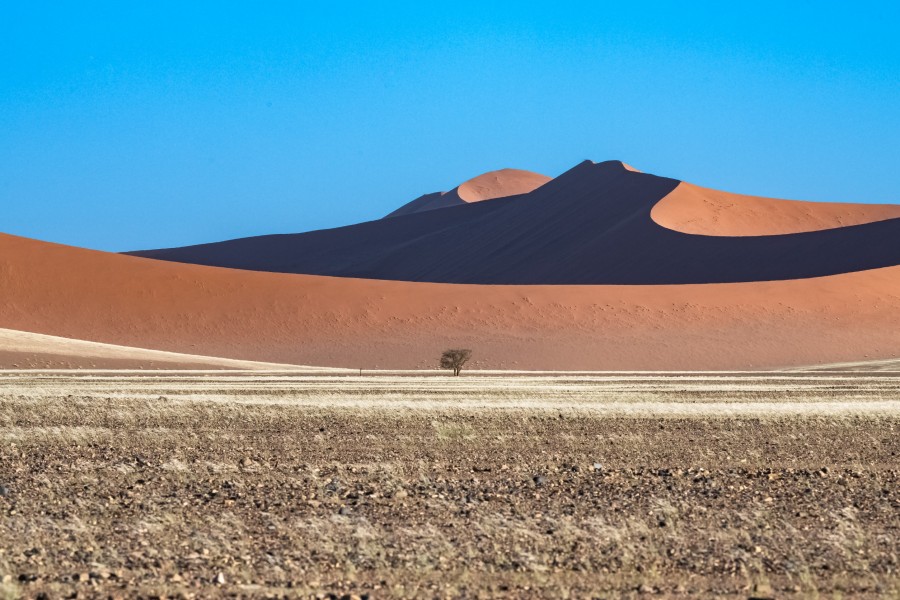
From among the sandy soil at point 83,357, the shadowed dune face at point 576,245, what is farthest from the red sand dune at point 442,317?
the shadowed dune face at point 576,245

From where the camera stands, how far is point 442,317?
2800 inches

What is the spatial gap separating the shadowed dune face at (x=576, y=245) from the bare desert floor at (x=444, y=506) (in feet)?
236

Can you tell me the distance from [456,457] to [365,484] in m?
3.03

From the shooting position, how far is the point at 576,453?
15.8m

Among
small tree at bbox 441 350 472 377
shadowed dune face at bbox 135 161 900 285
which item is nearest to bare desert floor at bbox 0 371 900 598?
small tree at bbox 441 350 472 377

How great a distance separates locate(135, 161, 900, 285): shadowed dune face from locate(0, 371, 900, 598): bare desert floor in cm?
7204

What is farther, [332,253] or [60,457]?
[332,253]

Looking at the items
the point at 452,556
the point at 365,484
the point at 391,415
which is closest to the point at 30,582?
the point at 452,556

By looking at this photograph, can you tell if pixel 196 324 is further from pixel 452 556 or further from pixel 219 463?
pixel 452 556

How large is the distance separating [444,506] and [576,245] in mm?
109732

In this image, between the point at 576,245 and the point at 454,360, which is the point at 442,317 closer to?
the point at 454,360

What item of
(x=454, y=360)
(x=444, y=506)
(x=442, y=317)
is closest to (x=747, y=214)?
(x=442, y=317)

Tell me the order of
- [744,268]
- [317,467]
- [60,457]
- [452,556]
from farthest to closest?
[744,268] < [60,457] < [317,467] < [452,556]

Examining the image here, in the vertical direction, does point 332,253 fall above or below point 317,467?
above
